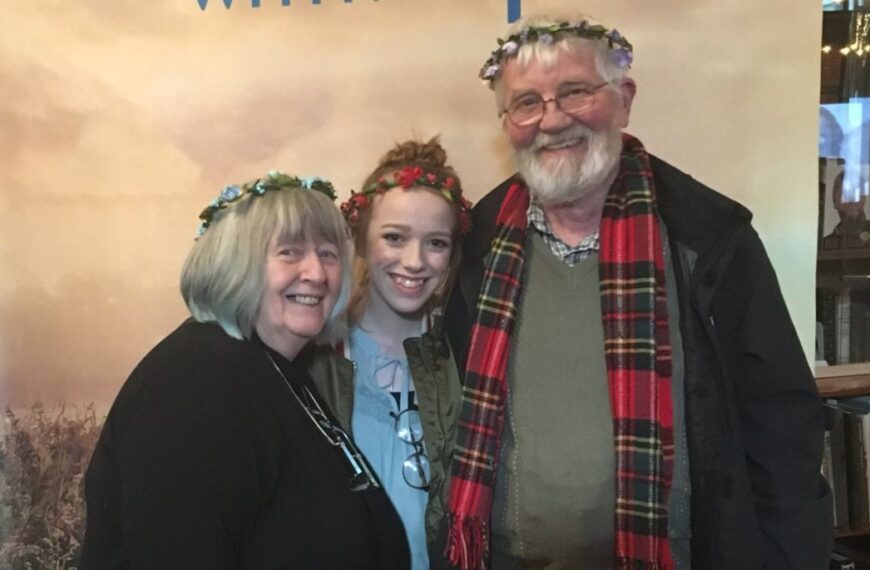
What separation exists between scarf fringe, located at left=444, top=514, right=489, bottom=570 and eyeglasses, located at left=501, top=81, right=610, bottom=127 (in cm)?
86

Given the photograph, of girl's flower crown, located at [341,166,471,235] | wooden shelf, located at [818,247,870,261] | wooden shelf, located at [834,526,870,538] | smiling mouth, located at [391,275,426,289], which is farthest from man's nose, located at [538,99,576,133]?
wooden shelf, located at [834,526,870,538]

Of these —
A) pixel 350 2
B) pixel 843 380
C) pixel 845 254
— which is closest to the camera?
pixel 350 2

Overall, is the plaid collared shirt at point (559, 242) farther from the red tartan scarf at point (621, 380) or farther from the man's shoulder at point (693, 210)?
the man's shoulder at point (693, 210)

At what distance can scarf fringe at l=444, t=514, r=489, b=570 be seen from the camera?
1.53 meters

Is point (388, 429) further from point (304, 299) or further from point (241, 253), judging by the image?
point (241, 253)

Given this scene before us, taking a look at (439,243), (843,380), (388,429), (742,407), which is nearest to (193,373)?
(388,429)

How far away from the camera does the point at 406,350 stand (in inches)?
65.5

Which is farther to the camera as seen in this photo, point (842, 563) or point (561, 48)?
point (842, 563)

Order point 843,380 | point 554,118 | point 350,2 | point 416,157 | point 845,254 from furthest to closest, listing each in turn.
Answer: point 845,254
point 843,380
point 350,2
point 416,157
point 554,118

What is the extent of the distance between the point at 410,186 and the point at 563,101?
38cm

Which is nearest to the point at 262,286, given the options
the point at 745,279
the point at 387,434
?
the point at 387,434

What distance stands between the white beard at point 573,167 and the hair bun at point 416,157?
0.74 feet

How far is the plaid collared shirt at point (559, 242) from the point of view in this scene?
1.62 m

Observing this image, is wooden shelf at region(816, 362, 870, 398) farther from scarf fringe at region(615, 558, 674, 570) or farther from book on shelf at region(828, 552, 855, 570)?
scarf fringe at region(615, 558, 674, 570)
